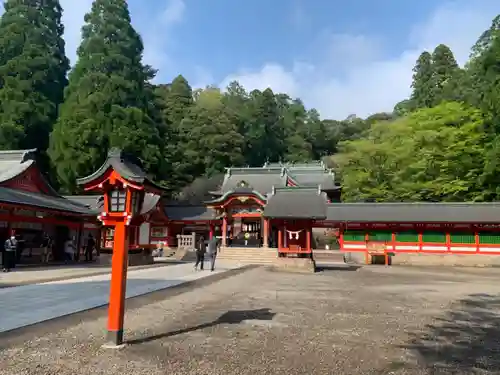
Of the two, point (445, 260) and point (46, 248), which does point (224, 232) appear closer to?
point (46, 248)

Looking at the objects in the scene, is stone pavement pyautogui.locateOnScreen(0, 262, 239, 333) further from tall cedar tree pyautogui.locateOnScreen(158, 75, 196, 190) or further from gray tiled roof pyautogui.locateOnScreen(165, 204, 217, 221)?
tall cedar tree pyautogui.locateOnScreen(158, 75, 196, 190)

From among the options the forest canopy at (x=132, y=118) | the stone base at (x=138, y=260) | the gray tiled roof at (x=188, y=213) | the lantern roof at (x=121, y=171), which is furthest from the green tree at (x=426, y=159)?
the lantern roof at (x=121, y=171)

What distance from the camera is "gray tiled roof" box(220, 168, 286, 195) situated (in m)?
40.5

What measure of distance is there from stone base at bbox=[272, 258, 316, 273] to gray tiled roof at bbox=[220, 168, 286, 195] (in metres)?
19.3

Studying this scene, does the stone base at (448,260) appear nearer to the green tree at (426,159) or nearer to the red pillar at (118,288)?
the green tree at (426,159)

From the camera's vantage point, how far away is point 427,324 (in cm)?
779

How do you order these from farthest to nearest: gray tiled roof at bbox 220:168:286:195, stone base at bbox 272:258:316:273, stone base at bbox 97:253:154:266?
gray tiled roof at bbox 220:168:286:195 < stone base at bbox 97:253:154:266 < stone base at bbox 272:258:316:273

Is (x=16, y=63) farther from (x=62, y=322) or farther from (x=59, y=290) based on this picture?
(x=62, y=322)

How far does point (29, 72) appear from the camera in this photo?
34906mm

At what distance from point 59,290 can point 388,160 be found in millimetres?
29226

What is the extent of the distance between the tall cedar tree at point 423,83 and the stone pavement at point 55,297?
39.9 metres

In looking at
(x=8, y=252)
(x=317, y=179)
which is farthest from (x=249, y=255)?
(x=317, y=179)

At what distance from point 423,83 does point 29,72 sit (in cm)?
4075

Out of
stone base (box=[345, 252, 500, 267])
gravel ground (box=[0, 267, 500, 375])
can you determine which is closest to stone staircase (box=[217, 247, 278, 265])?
stone base (box=[345, 252, 500, 267])
